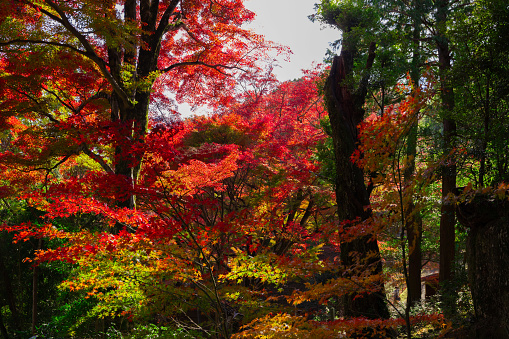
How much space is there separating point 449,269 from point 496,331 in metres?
3.80

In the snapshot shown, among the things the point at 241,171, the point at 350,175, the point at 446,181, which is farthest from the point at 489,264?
the point at 241,171

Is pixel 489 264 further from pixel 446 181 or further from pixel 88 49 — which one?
pixel 88 49

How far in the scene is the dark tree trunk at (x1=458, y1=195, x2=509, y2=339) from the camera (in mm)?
4258

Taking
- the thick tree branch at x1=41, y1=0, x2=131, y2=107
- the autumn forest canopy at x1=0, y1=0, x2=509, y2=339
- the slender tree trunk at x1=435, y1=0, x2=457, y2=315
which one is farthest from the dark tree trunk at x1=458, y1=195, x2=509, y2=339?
the thick tree branch at x1=41, y1=0, x2=131, y2=107

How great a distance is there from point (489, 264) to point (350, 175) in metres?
2.23

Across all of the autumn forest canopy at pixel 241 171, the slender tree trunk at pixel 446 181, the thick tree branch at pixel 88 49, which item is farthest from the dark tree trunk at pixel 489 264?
the thick tree branch at pixel 88 49

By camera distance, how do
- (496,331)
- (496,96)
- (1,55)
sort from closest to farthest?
1. (496,331)
2. (496,96)
3. (1,55)

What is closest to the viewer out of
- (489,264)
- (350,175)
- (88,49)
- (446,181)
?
(489,264)

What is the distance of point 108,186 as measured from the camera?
4914 mm

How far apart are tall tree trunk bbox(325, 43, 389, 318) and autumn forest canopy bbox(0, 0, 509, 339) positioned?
0.09ft

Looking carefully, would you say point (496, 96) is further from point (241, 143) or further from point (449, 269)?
point (241, 143)

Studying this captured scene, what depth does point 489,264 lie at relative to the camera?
448 cm

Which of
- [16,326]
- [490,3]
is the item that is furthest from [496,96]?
[16,326]

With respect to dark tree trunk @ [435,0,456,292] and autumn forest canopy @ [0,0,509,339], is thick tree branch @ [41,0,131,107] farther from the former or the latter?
dark tree trunk @ [435,0,456,292]
